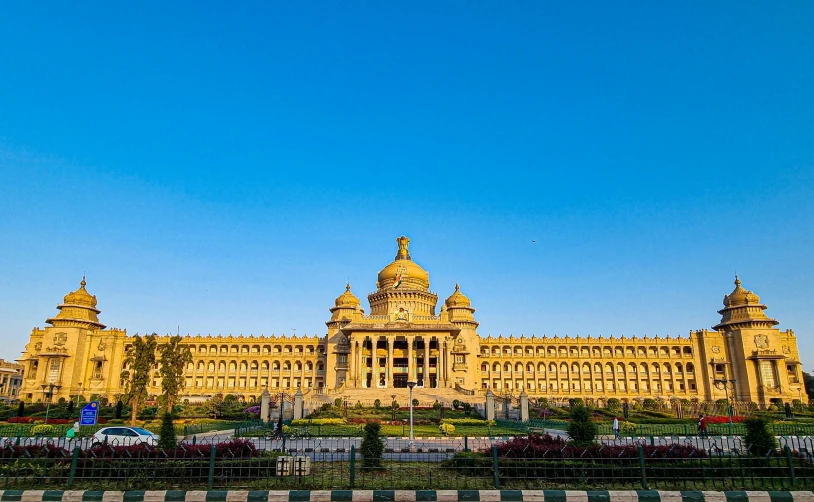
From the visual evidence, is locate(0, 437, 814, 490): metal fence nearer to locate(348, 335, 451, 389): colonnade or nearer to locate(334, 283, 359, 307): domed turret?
locate(348, 335, 451, 389): colonnade

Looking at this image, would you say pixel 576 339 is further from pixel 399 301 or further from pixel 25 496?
pixel 25 496

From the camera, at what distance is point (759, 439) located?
16.5 meters

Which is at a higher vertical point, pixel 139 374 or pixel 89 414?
pixel 139 374

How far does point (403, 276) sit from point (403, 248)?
22.3 ft

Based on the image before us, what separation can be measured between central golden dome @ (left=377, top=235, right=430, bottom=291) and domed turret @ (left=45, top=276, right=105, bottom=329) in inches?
1604

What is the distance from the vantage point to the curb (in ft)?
38.8

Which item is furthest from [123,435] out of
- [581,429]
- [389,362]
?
[389,362]

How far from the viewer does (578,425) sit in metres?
18.9

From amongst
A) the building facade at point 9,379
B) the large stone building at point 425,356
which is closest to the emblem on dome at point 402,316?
the large stone building at point 425,356

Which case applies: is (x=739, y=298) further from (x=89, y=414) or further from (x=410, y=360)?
(x=89, y=414)

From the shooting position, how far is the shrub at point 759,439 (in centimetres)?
1619

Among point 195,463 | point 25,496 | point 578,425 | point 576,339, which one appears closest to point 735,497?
point 578,425

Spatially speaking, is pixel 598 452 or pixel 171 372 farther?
pixel 171 372

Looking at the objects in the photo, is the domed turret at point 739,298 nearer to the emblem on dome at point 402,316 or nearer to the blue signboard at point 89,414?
the emblem on dome at point 402,316
